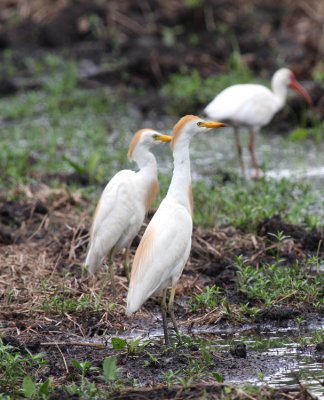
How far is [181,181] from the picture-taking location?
6426 mm

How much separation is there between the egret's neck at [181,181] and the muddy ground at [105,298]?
0.89 m

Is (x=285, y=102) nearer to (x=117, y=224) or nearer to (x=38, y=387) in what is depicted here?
(x=117, y=224)

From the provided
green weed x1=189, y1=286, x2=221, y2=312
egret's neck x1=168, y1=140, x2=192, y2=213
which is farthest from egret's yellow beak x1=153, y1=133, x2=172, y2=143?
green weed x1=189, y1=286, x2=221, y2=312

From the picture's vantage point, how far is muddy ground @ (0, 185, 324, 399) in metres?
5.81

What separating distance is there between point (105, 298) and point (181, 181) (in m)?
1.25

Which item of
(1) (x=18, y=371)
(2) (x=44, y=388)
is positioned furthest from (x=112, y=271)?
(2) (x=44, y=388)

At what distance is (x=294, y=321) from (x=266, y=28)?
1053 centimetres

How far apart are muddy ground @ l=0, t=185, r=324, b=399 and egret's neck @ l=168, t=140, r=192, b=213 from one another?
89cm

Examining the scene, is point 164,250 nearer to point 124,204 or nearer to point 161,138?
point 124,204

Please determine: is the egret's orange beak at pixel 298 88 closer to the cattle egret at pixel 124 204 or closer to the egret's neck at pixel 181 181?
the cattle egret at pixel 124 204

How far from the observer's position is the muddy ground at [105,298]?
5.81 m

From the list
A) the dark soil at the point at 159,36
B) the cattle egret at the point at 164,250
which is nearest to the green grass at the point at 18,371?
the cattle egret at the point at 164,250

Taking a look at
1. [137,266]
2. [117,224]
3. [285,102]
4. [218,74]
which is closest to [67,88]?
[218,74]

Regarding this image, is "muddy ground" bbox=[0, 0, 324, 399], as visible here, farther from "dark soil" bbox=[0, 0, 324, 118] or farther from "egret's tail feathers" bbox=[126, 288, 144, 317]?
"egret's tail feathers" bbox=[126, 288, 144, 317]
